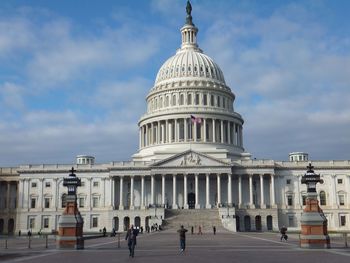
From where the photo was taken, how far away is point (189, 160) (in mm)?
112688

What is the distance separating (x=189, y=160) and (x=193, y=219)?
18.4 metres

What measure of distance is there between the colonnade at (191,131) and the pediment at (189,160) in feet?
44.6

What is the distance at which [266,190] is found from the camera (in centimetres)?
11669

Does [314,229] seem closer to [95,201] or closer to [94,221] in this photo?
[94,221]

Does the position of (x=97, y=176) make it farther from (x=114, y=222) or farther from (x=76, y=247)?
(x=76, y=247)

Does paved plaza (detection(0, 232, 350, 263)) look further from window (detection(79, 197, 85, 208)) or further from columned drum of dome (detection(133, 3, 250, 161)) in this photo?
columned drum of dome (detection(133, 3, 250, 161))

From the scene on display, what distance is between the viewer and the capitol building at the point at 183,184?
112 metres

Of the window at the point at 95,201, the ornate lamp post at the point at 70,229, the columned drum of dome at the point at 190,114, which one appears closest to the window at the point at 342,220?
the columned drum of dome at the point at 190,114

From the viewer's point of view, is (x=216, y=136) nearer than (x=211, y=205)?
No

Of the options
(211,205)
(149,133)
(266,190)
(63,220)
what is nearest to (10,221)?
(149,133)

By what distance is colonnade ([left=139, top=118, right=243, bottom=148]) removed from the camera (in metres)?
127

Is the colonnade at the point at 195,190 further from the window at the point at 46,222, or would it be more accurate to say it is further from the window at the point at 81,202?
the window at the point at 46,222

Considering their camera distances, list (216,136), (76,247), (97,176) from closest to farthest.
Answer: (76,247) < (97,176) < (216,136)

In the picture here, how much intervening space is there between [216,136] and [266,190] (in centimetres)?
2016
